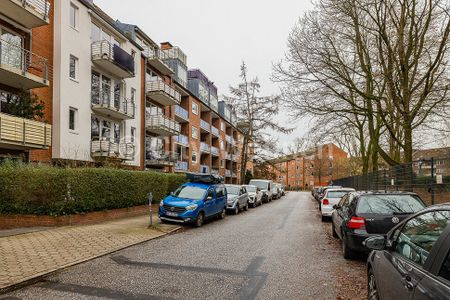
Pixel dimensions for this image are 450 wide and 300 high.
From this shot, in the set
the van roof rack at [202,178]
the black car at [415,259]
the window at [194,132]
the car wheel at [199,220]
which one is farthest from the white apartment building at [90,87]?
the black car at [415,259]

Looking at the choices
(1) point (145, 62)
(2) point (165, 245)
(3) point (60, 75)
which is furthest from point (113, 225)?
(1) point (145, 62)

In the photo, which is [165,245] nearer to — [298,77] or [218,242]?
[218,242]

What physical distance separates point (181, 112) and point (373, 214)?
30.8 metres

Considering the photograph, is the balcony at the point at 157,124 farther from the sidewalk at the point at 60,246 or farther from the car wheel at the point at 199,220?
the sidewalk at the point at 60,246

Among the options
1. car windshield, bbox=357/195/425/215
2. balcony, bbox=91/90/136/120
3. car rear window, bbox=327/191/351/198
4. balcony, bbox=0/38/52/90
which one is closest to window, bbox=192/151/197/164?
balcony, bbox=91/90/136/120

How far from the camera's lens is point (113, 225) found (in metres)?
13.5

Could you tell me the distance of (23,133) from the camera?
14.9 metres

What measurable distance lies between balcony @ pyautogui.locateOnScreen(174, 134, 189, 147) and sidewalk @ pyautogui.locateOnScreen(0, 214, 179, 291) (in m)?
22.7

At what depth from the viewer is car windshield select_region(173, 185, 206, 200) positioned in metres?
15.1

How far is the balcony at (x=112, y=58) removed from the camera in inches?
818

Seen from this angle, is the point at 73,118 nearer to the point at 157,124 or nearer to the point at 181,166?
the point at 157,124

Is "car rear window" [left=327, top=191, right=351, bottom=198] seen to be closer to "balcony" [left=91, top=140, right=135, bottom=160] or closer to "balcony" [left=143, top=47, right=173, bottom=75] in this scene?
"balcony" [left=91, top=140, right=135, bottom=160]

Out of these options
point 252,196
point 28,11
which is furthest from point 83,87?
point 252,196

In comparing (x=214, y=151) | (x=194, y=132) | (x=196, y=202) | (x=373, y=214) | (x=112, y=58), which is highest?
(x=112, y=58)
